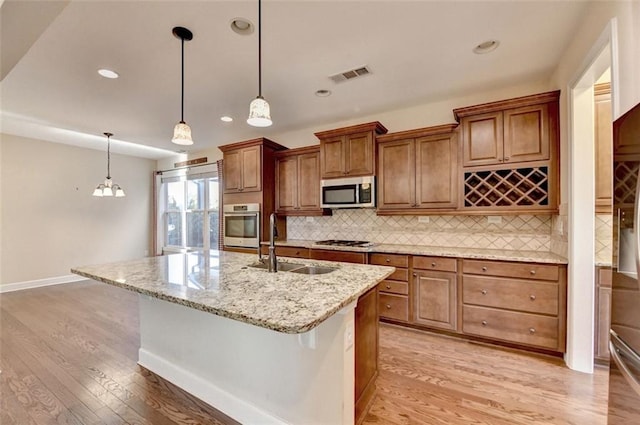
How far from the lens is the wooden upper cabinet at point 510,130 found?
101 inches

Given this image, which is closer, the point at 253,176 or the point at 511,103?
the point at 511,103

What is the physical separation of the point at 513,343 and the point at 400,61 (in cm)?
278

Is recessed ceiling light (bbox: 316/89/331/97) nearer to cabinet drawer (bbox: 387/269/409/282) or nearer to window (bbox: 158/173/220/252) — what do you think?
cabinet drawer (bbox: 387/269/409/282)

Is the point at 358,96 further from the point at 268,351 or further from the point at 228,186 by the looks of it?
the point at 268,351

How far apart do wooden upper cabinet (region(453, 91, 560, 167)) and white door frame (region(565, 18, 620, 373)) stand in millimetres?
358

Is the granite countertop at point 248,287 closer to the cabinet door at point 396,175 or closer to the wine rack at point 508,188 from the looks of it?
the cabinet door at point 396,175

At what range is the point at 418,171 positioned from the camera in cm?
316

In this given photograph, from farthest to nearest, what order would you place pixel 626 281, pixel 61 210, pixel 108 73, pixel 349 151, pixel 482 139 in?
pixel 61 210, pixel 349 151, pixel 482 139, pixel 108 73, pixel 626 281

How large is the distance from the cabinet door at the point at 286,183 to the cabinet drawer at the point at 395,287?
1764mm

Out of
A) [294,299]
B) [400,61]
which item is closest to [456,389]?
[294,299]

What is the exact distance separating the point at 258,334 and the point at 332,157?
2.60 m

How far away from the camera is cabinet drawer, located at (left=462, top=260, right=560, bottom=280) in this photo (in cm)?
234

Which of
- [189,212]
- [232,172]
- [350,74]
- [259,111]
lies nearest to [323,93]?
[350,74]

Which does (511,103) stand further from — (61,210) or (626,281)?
(61,210)
